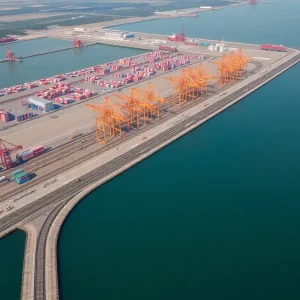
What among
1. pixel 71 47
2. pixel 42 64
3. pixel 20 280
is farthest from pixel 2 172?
pixel 71 47

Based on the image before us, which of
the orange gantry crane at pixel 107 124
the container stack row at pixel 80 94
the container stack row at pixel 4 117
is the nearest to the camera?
the orange gantry crane at pixel 107 124

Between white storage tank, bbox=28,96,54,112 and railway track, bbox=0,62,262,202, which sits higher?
white storage tank, bbox=28,96,54,112

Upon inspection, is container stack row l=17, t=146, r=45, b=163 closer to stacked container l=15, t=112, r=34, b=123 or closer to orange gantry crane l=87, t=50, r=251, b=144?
orange gantry crane l=87, t=50, r=251, b=144

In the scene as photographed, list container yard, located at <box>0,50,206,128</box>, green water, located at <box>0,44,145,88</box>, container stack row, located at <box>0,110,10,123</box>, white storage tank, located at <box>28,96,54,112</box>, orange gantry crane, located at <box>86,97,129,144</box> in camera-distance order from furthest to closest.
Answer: green water, located at <box>0,44,145,88</box>, container yard, located at <box>0,50,206,128</box>, white storage tank, located at <box>28,96,54,112</box>, container stack row, located at <box>0,110,10,123</box>, orange gantry crane, located at <box>86,97,129,144</box>

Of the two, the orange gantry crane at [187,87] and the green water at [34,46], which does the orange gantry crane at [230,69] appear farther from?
the green water at [34,46]

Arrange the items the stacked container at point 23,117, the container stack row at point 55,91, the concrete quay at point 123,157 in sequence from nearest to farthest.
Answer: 1. the concrete quay at point 123,157
2. the stacked container at point 23,117
3. the container stack row at point 55,91

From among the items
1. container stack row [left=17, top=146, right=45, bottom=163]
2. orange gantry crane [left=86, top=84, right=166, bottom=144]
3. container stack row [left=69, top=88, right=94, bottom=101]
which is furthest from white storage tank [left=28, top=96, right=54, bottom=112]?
container stack row [left=17, top=146, right=45, bottom=163]

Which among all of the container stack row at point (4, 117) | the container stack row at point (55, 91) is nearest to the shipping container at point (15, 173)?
the container stack row at point (4, 117)

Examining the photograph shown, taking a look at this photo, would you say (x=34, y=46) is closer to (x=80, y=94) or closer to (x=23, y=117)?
(x=80, y=94)
